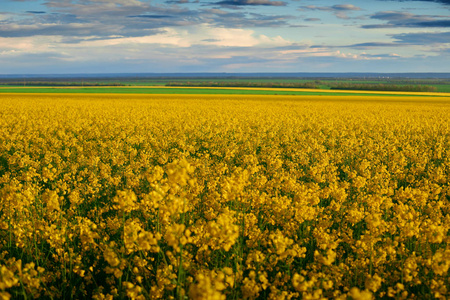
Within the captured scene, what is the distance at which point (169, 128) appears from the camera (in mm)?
18703

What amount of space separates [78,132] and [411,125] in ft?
60.4

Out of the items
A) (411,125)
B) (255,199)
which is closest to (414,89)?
(411,125)

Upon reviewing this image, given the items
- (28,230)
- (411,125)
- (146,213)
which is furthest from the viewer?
(411,125)

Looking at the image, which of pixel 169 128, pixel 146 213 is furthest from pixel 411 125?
pixel 146 213

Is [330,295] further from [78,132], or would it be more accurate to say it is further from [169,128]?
[78,132]

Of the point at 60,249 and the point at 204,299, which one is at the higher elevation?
the point at 204,299

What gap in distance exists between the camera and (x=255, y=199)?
646 centimetres

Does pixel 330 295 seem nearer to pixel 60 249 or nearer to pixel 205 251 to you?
pixel 205 251

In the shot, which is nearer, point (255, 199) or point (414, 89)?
point (255, 199)

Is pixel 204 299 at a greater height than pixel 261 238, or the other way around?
pixel 204 299

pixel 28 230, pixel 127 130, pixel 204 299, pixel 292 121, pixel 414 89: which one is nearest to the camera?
pixel 204 299

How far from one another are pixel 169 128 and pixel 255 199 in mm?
12845

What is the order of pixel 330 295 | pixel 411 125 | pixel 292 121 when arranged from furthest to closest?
pixel 292 121 → pixel 411 125 → pixel 330 295

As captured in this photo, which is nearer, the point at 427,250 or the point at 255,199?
the point at 427,250
